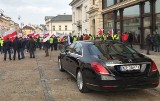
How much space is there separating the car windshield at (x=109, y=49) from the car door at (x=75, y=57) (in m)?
0.51

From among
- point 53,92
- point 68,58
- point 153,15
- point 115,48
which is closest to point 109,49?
point 115,48

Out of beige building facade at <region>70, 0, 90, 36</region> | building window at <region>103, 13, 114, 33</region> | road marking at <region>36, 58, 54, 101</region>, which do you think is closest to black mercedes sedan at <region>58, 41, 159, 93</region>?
road marking at <region>36, 58, 54, 101</region>

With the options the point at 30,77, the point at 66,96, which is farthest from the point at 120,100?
the point at 30,77

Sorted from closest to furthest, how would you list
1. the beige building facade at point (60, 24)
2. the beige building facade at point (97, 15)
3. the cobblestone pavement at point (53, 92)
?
the cobblestone pavement at point (53, 92)
the beige building facade at point (97, 15)
the beige building facade at point (60, 24)

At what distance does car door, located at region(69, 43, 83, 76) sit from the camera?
892 centimetres

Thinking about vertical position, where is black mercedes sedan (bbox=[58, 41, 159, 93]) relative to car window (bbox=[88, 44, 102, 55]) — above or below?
below

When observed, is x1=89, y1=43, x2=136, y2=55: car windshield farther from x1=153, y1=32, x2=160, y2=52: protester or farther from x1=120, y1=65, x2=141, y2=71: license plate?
x1=153, y1=32, x2=160, y2=52: protester

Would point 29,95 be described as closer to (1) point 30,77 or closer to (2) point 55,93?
(2) point 55,93

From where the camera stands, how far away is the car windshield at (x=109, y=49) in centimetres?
822

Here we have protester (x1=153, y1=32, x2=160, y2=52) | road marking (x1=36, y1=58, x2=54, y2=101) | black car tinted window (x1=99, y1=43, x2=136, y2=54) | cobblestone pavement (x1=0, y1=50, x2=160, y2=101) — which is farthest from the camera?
protester (x1=153, y1=32, x2=160, y2=52)

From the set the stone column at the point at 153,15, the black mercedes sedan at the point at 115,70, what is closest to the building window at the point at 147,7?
the stone column at the point at 153,15

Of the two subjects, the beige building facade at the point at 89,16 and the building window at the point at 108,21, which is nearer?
the building window at the point at 108,21

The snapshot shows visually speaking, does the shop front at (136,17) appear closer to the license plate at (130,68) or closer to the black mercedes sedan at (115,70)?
the black mercedes sedan at (115,70)

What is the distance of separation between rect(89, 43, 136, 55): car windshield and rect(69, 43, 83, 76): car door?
0.51m
